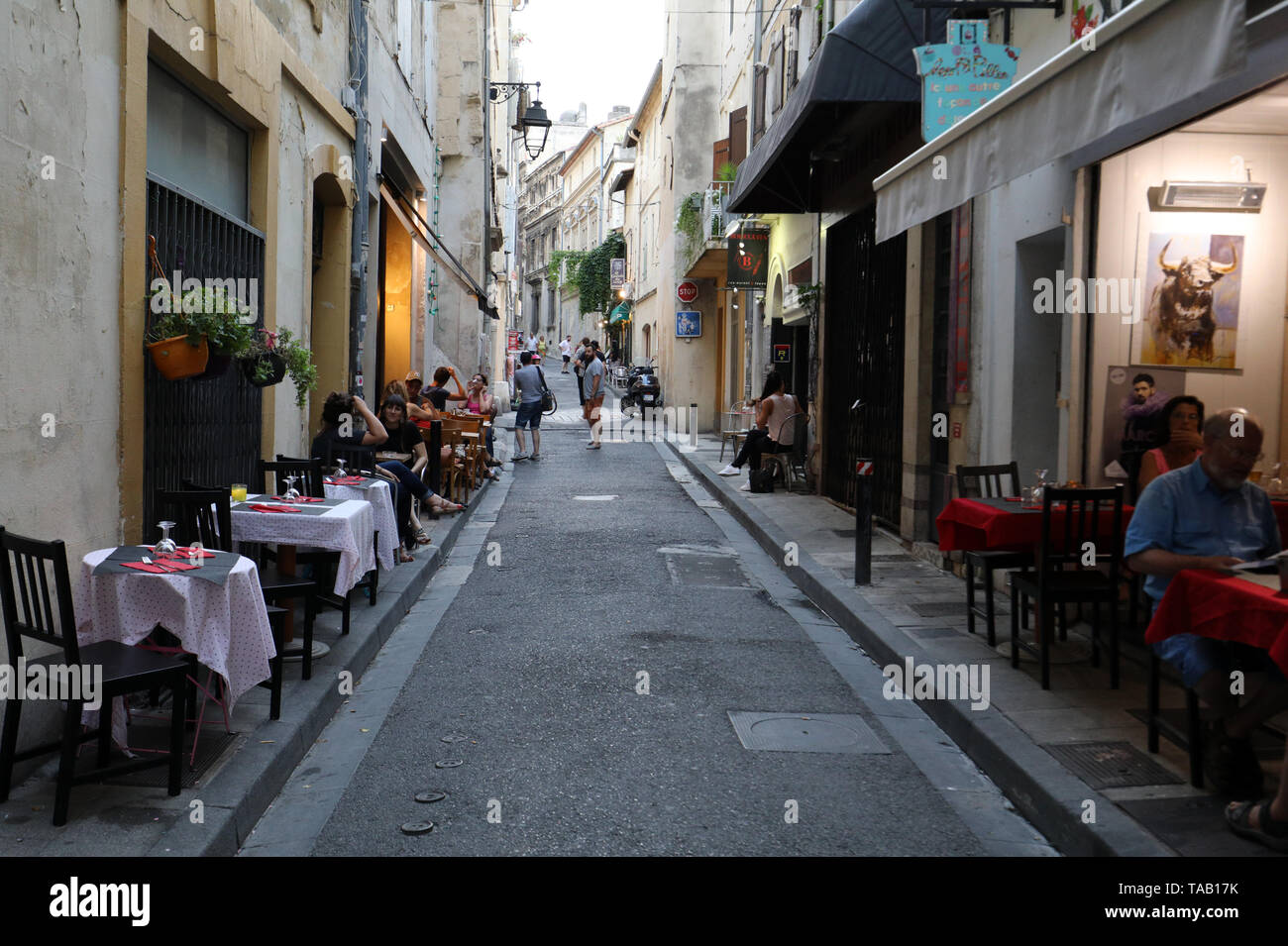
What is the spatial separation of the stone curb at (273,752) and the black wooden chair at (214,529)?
0.37 m

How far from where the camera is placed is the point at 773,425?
15906mm

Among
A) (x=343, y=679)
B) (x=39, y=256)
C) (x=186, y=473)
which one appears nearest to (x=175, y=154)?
(x=186, y=473)

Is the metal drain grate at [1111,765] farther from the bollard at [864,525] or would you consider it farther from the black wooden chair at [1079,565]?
the bollard at [864,525]

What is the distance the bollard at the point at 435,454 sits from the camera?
12.6 metres

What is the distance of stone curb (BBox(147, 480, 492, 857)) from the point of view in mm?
4027

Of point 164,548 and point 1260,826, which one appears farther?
point 164,548

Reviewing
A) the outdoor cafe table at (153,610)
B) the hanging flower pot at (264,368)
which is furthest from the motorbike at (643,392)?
the outdoor cafe table at (153,610)

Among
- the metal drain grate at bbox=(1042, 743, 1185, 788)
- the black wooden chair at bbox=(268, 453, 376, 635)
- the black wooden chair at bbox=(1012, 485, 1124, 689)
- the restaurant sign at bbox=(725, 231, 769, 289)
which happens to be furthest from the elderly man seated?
the restaurant sign at bbox=(725, 231, 769, 289)

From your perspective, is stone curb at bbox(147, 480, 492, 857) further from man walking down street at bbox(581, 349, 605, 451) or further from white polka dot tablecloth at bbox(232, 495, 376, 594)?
man walking down street at bbox(581, 349, 605, 451)

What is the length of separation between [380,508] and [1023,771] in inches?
195

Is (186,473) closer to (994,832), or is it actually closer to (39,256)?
(39,256)

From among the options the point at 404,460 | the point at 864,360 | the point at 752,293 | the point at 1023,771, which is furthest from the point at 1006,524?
the point at 752,293

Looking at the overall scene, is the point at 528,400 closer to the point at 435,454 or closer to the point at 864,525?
the point at 435,454

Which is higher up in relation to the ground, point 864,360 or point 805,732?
point 864,360
